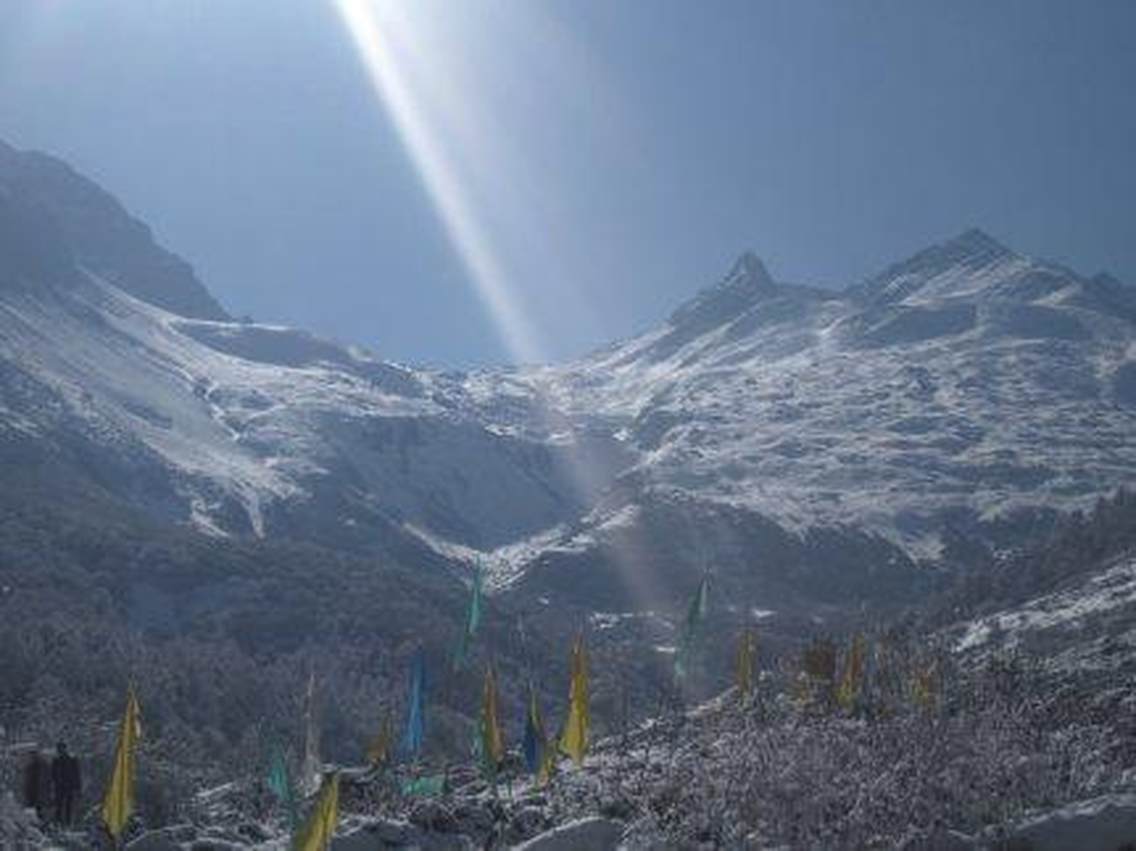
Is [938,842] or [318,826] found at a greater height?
[318,826]

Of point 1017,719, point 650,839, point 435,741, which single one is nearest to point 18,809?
point 650,839

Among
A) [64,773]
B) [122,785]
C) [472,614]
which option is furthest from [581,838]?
[472,614]

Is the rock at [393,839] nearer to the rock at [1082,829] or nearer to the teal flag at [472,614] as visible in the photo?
the teal flag at [472,614]

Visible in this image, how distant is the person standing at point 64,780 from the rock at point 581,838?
11.3m

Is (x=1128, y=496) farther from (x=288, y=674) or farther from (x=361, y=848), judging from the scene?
(x=361, y=848)

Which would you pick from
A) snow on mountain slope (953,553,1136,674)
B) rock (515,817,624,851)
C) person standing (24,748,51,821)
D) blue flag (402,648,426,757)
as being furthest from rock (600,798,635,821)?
snow on mountain slope (953,553,1136,674)

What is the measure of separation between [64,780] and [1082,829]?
23789mm

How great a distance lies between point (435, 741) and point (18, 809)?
81.9m

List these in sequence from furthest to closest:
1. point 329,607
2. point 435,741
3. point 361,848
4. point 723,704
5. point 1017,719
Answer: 1. point 329,607
2. point 435,741
3. point 723,704
4. point 1017,719
5. point 361,848

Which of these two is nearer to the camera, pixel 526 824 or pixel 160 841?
pixel 160 841

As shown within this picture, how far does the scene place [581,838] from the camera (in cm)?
3788

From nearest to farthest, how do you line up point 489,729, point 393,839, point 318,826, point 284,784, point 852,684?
point 318,826
point 393,839
point 284,784
point 489,729
point 852,684

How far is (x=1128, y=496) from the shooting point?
198 metres

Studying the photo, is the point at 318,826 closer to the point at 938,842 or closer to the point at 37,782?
the point at 938,842
